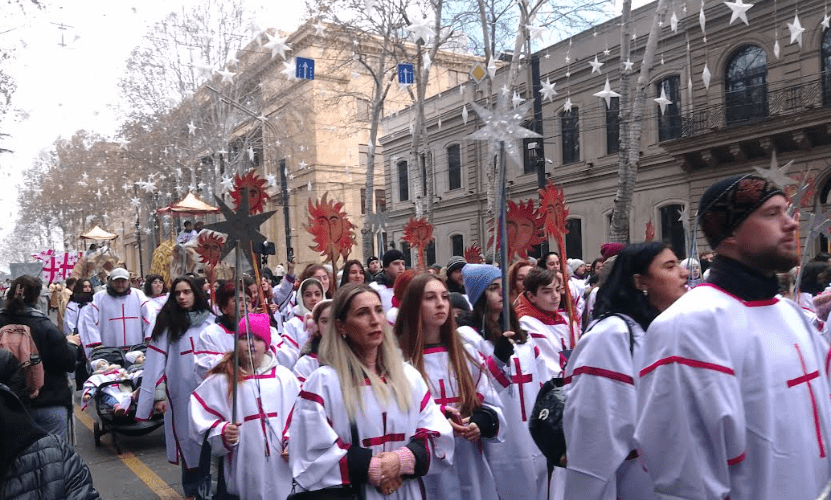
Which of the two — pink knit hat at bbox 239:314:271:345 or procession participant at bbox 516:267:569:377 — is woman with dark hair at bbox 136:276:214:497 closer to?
pink knit hat at bbox 239:314:271:345

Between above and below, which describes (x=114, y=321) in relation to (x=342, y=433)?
above

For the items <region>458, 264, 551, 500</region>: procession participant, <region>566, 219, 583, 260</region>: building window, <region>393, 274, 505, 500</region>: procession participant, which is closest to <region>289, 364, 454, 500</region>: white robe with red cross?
<region>393, 274, 505, 500</region>: procession participant

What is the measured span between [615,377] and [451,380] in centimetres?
112

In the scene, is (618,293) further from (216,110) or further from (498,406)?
(216,110)

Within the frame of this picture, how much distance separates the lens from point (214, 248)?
7.67m

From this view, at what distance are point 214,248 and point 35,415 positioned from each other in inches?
110

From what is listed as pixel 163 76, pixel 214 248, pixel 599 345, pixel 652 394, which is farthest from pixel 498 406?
pixel 163 76

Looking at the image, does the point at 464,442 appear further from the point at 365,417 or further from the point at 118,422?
the point at 118,422

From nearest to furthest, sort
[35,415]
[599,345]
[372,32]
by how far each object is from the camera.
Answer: [599,345] → [35,415] → [372,32]

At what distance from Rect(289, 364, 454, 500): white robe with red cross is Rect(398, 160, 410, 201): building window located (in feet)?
107

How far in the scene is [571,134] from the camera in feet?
86.1

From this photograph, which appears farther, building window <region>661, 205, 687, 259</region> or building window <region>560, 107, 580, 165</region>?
building window <region>560, 107, 580, 165</region>

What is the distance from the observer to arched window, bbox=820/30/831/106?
1802 cm

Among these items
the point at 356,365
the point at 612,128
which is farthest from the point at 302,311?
the point at 612,128
